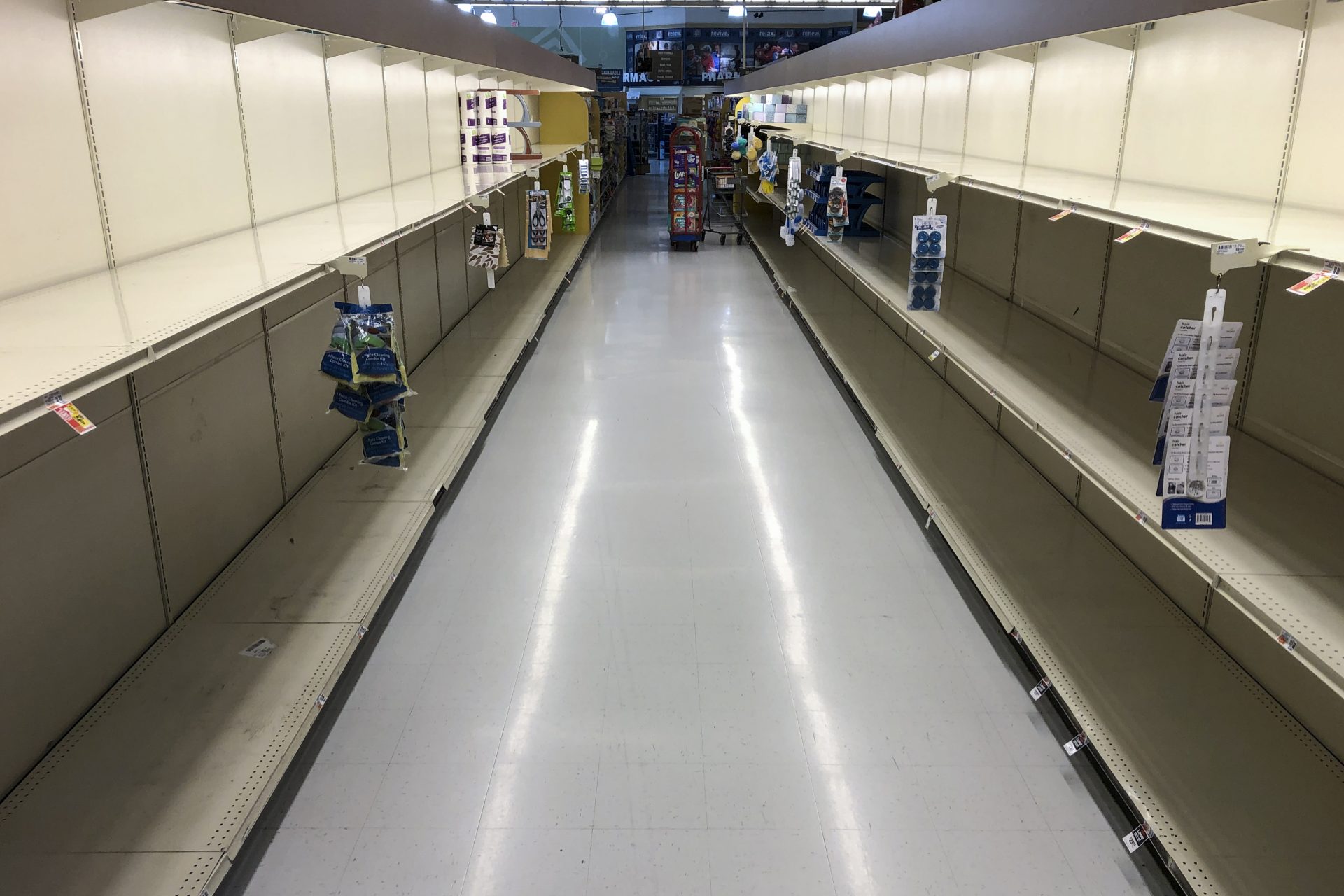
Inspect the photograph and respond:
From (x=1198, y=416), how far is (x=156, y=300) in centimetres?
254

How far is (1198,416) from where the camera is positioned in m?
2.13

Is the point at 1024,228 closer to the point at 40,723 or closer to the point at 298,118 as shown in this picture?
the point at 298,118

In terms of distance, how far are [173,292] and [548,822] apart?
5.89 feet

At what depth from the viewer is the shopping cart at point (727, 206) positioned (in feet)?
49.2

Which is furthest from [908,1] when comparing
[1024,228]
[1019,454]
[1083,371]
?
[1083,371]

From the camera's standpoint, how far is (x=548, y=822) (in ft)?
8.93

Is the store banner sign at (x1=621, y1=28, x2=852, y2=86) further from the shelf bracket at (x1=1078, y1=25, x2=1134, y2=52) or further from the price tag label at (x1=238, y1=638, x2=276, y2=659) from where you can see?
the price tag label at (x1=238, y1=638, x2=276, y2=659)

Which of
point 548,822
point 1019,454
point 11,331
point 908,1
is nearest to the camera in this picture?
point 11,331

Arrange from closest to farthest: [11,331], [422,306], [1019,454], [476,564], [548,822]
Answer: [11,331], [548,822], [476,564], [1019,454], [422,306]

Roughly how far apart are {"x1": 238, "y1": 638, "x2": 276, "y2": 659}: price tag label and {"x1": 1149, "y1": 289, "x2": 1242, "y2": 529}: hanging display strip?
107 inches

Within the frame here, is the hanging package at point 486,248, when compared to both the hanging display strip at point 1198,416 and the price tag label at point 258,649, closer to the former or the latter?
the price tag label at point 258,649

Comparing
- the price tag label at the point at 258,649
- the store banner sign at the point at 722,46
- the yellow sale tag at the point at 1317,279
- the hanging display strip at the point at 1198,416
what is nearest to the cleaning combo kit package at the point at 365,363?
the price tag label at the point at 258,649

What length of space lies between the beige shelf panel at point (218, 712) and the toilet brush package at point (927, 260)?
8.38 ft

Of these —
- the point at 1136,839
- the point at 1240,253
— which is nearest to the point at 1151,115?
the point at 1240,253
